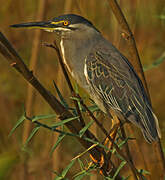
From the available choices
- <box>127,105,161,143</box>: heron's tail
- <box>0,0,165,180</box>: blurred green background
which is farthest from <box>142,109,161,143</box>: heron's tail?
<box>0,0,165,180</box>: blurred green background

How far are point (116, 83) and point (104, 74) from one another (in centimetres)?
6

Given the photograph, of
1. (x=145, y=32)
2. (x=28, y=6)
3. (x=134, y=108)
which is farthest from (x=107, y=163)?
(x=145, y=32)

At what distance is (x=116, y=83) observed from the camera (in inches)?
57.0

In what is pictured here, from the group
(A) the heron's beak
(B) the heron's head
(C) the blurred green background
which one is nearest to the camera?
(A) the heron's beak

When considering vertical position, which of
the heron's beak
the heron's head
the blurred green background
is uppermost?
the heron's beak

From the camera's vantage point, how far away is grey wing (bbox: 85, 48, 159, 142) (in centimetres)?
140

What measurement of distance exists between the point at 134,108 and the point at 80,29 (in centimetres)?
41

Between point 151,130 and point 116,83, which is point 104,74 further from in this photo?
point 151,130

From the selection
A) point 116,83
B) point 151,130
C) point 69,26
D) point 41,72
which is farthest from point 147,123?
point 41,72

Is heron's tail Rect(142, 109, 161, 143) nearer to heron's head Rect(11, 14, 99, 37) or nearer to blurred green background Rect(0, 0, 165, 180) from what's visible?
heron's head Rect(11, 14, 99, 37)

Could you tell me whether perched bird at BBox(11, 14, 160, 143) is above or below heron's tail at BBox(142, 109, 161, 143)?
above

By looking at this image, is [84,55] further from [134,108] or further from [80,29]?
[134,108]

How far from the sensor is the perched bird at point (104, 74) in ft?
4.56

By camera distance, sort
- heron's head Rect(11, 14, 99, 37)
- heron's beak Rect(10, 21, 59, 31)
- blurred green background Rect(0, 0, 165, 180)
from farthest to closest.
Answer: blurred green background Rect(0, 0, 165, 180) < heron's head Rect(11, 14, 99, 37) < heron's beak Rect(10, 21, 59, 31)
